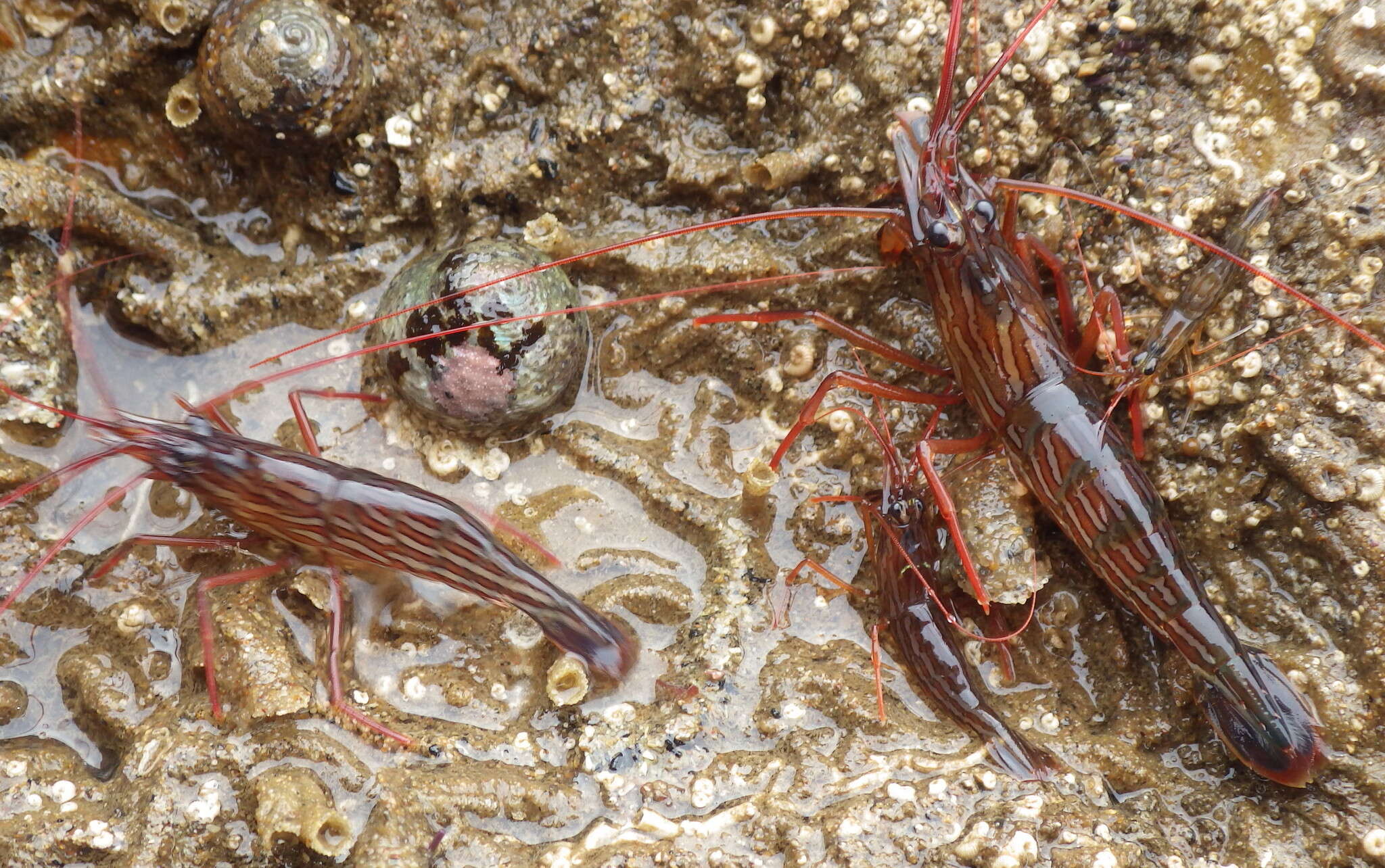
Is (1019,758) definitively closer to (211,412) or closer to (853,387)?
(853,387)

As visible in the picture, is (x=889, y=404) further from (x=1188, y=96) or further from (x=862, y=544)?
(x=1188, y=96)

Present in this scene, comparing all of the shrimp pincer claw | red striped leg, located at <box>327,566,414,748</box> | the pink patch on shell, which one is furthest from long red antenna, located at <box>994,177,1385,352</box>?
red striped leg, located at <box>327,566,414,748</box>

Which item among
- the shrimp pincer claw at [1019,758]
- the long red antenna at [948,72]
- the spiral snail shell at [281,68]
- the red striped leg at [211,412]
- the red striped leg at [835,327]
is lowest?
the shrimp pincer claw at [1019,758]

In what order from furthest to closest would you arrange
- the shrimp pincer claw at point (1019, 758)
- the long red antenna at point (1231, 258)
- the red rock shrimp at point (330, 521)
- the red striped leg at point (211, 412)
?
the red striped leg at point (211, 412), the red rock shrimp at point (330, 521), the shrimp pincer claw at point (1019, 758), the long red antenna at point (1231, 258)

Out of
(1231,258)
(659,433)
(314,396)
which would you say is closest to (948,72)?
(1231,258)

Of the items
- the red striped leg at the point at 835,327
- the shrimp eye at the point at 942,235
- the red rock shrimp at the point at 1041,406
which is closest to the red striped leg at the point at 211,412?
the red striped leg at the point at 835,327

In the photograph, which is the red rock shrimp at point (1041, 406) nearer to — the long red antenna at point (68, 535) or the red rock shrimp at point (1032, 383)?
the red rock shrimp at point (1032, 383)
